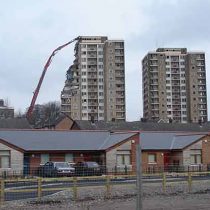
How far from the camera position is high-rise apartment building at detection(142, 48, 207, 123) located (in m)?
170

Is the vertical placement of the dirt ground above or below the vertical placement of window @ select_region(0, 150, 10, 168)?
below

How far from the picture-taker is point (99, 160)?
181 feet

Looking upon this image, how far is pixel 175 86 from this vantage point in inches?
6959

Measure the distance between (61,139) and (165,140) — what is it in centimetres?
1210

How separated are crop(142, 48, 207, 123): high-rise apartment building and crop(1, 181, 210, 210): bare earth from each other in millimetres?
142597

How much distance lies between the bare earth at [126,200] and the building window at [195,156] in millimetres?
29123

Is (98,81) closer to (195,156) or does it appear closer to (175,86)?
(175,86)

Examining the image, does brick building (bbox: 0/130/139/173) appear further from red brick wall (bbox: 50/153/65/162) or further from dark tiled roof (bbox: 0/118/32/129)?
dark tiled roof (bbox: 0/118/32/129)

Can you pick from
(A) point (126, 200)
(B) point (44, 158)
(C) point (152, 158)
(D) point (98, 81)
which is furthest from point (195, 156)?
(D) point (98, 81)

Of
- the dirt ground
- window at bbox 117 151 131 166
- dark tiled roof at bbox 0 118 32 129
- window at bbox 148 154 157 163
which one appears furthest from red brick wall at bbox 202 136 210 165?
the dirt ground

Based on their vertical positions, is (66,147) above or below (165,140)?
below

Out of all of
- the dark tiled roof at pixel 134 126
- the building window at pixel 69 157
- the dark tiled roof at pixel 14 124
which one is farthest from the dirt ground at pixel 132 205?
the dark tiled roof at pixel 134 126

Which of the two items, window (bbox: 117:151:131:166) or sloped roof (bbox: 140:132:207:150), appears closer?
window (bbox: 117:151:131:166)

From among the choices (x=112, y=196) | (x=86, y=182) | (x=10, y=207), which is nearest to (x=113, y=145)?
(x=86, y=182)
